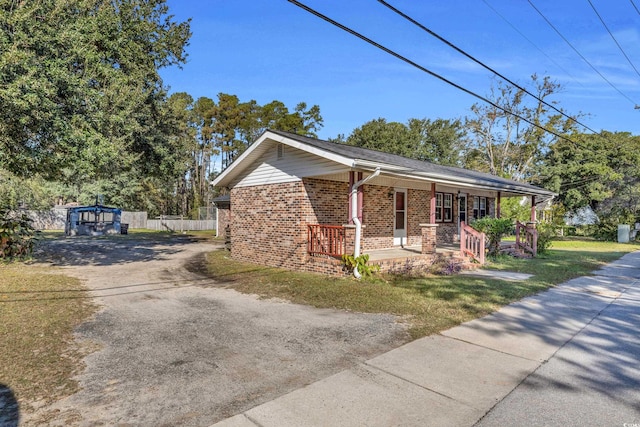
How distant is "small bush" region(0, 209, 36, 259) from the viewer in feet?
36.9

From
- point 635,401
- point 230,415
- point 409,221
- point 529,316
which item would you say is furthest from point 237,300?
A: point 409,221

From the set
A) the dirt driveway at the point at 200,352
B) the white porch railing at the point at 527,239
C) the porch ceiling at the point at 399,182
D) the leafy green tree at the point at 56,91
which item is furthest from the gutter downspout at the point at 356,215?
the white porch railing at the point at 527,239

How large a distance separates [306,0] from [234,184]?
868cm

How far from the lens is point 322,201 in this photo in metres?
11.0

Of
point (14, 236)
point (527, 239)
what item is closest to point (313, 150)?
point (14, 236)

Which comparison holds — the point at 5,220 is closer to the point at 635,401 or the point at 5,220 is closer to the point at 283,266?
the point at 283,266

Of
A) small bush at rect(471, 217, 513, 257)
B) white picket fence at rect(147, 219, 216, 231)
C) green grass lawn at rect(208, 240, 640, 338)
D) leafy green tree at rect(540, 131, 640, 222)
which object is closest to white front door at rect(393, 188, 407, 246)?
small bush at rect(471, 217, 513, 257)

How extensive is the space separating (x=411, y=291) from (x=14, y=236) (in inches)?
490

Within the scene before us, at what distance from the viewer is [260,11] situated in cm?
765

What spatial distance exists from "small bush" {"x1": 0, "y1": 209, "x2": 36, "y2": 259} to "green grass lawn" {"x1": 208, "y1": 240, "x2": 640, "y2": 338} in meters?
6.43

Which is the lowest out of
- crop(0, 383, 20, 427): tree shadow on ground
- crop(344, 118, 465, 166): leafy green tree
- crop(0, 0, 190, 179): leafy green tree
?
crop(0, 383, 20, 427): tree shadow on ground

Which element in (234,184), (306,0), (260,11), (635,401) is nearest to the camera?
(635,401)

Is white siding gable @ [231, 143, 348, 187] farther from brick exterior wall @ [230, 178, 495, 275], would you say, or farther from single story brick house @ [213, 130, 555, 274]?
brick exterior wall @ [230, 178, 495, 275]

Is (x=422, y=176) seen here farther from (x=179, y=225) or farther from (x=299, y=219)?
(x=179, y=225)
